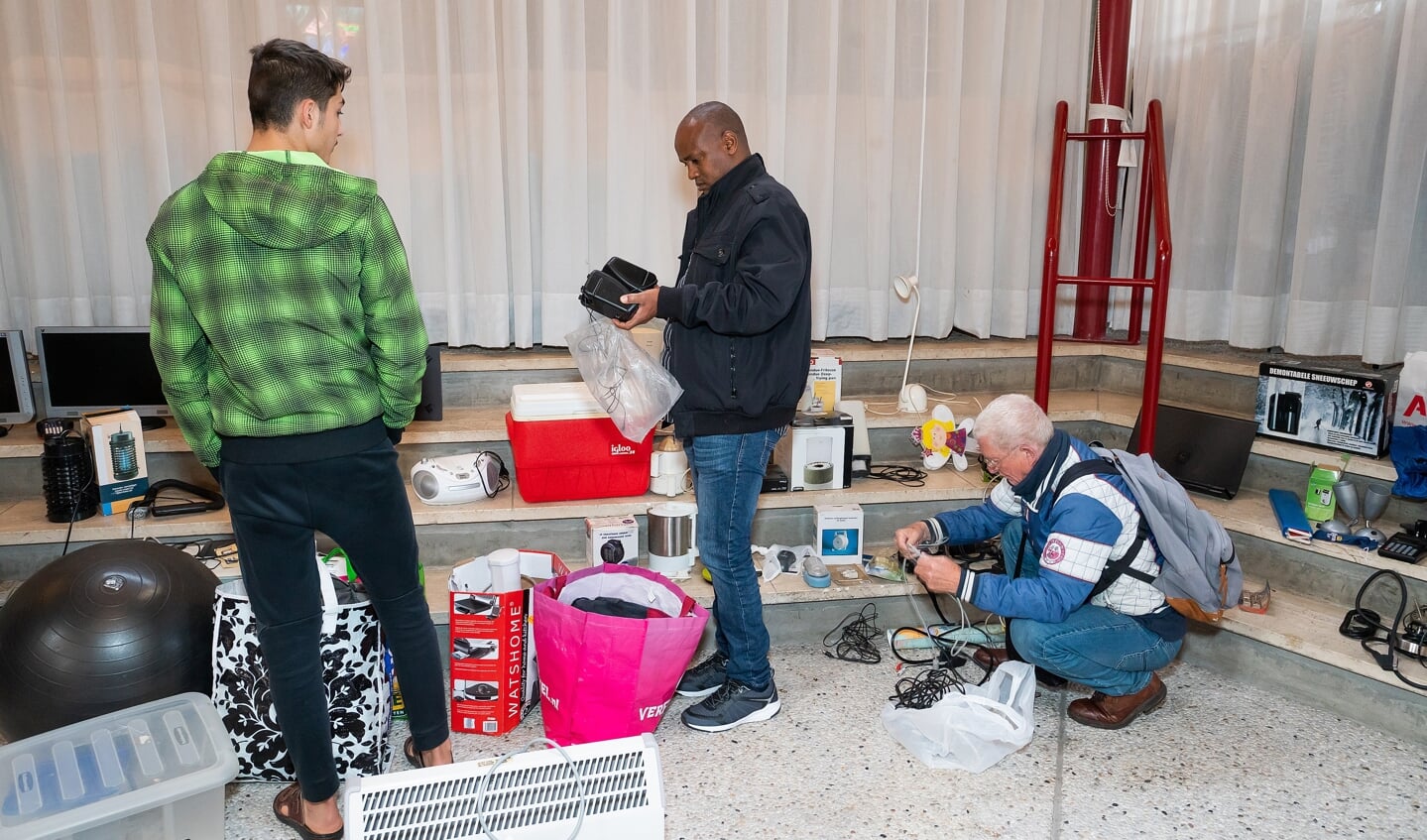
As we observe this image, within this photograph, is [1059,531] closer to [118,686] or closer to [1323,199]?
[1323,199]

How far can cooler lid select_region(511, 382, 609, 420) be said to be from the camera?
115 inches

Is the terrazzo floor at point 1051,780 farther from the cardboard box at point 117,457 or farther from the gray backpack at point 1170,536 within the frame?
the cardboard box at point 117,457

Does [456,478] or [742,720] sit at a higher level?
[456,478]

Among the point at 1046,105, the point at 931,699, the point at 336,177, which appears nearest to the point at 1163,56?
the point at 1046,105

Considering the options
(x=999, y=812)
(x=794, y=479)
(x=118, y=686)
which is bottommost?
(x=999, y=812)

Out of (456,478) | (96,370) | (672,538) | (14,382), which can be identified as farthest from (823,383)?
(14,382)

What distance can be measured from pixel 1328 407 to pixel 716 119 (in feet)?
6.90

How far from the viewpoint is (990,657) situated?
9.30 feet

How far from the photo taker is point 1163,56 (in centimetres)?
380

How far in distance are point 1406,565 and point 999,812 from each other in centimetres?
138

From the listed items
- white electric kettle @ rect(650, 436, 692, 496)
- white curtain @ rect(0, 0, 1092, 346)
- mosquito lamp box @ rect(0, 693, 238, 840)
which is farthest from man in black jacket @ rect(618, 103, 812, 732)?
→ white curtain @ rect(0, 0, 1092, 346)

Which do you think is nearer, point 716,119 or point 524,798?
point 524,798

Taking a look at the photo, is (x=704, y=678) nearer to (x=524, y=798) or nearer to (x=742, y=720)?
(x=742, y=720)

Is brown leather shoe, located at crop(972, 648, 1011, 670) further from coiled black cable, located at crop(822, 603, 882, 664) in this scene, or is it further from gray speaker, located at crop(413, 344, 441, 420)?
gray speaker, located at crop(413, 344, 441, 420)
